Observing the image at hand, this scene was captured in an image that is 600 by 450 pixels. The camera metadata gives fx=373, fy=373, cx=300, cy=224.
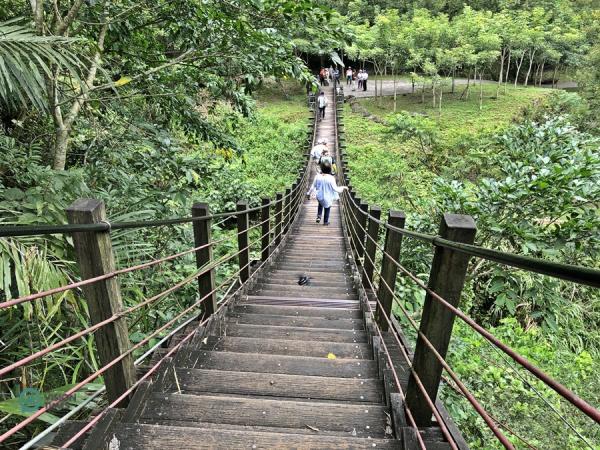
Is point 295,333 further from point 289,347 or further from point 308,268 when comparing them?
point 308,268

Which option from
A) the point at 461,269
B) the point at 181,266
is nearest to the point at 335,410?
the point at 461,269

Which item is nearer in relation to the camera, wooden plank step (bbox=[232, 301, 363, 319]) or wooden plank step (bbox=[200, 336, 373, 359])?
wooden plank step (bbox=[200, 336, 373, 359])

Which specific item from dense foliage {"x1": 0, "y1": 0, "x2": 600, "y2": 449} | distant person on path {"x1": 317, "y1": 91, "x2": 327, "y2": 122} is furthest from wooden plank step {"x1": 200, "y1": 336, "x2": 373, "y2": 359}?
distant person on path {"x1": 317, "y1": 91, "x2": 327, "y2": 122}

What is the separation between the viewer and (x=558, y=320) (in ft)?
19.7

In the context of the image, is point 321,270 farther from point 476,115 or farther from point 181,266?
point 476,115

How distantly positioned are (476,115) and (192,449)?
2188cm

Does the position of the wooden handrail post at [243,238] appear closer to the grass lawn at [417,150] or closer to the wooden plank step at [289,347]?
the wooden plank step at [289,347]

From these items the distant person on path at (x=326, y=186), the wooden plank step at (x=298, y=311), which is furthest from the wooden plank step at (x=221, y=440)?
the distant person on path at (x=326, y=186)

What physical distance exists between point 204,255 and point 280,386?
3.16 feet

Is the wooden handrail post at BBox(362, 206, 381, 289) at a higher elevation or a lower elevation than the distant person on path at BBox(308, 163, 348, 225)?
lower

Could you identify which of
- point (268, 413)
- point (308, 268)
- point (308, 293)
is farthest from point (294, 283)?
point (268, 413)

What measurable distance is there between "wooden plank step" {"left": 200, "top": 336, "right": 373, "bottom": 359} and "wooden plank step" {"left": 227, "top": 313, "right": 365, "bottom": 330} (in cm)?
48

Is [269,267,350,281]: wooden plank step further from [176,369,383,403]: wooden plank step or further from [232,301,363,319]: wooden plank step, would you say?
[176,369,383,403]: wooden plank step

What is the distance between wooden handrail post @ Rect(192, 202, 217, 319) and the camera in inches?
92.0
